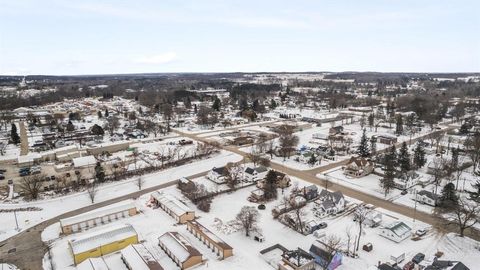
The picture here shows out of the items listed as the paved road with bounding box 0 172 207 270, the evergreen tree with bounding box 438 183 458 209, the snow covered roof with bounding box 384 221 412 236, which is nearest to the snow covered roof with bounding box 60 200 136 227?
the paved road with bounding box 0 172 207 270

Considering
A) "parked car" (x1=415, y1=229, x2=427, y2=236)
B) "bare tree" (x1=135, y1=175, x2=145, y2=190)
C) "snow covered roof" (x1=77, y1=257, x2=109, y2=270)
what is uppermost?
"bare tree" (x1=135, y1=175, x2=145, y2=190)

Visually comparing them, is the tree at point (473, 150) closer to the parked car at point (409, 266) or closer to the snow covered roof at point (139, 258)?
the parked car at point (409, 266)

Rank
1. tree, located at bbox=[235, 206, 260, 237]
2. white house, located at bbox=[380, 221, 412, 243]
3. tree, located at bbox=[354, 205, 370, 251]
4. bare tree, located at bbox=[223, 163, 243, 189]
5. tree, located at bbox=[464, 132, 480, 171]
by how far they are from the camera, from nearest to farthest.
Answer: white house, located at bbox=[380, 221, 412, 243] → tree, located at bbox=[235, 206, 260, 237] → tree, located at bbox=[354, 205, 370, 251] → bare tree, located at bbox=[223, 163, 243, 189] → tree, located at bbox=[464, 132, 480, 171]

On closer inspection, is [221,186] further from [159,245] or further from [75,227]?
[75,227]

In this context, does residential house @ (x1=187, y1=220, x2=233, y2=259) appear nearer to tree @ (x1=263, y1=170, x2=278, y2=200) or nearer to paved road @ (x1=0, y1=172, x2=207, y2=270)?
tree @ (x1=263, y1=170, x2=278, y2=200)

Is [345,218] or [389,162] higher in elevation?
[389,162]

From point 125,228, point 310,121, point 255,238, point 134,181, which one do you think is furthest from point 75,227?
point 310,121
